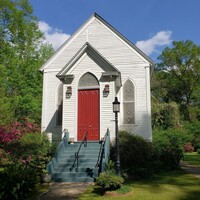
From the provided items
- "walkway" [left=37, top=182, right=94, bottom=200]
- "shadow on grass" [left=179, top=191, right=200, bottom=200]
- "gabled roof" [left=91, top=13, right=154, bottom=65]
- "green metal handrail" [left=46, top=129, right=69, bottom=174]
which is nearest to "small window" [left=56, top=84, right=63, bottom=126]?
"green metal handrail" [left=46, top=129, right=69, bottom=174]

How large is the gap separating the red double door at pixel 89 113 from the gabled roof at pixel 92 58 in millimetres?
1476

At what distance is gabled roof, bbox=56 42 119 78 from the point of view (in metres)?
15.1

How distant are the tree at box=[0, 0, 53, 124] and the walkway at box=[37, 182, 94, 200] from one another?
14.0 meters

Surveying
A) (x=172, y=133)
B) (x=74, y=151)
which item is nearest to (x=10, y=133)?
(x=74, y=151)

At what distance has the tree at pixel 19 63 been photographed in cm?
2588

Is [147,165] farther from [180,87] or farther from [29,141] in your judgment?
[180,87]

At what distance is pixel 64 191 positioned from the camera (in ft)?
31.0

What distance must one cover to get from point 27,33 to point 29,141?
57.8ft

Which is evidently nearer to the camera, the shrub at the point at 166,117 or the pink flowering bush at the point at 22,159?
→ the pink flowering bush at the point at 22,159

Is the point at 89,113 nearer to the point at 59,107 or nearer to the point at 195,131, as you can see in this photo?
the point at 59,107

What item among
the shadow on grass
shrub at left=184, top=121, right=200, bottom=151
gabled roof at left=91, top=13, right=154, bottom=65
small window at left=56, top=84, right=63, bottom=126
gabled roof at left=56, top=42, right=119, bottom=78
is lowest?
the shadow on grass

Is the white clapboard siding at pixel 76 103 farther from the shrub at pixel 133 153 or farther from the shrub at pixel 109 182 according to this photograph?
the shrub at pixel 109 182

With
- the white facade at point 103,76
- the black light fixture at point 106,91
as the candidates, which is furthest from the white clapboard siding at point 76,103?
the black light fixture at point 106,91

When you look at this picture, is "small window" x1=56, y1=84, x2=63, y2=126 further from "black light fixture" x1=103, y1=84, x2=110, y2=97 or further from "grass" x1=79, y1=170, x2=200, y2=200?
"grass" x1=79, y1=170, x2=200, y2=200
